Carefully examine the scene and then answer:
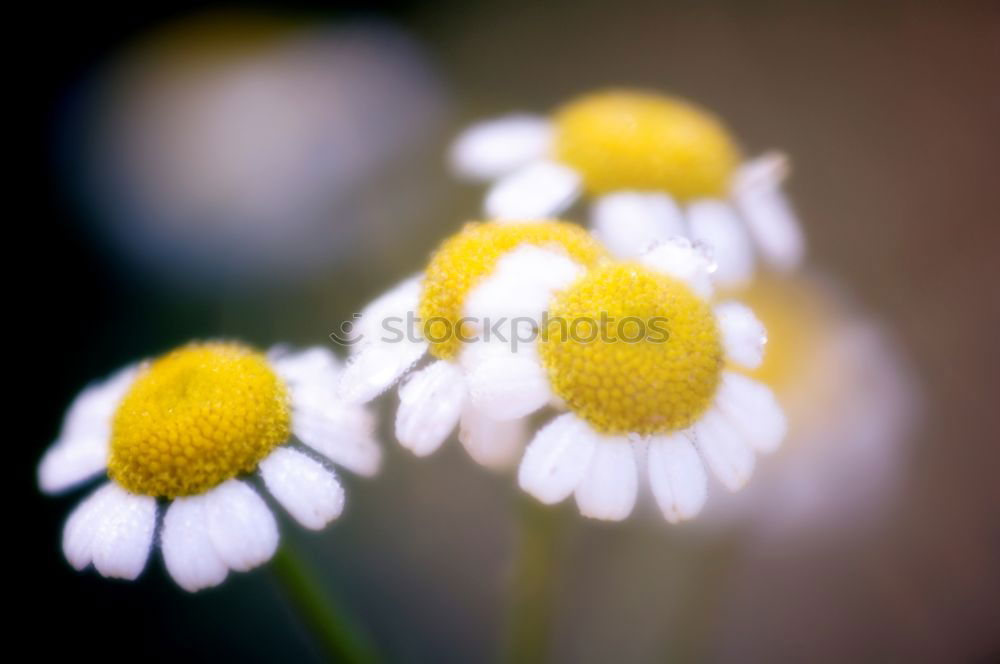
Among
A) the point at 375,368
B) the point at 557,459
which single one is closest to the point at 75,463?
the point at 375,368

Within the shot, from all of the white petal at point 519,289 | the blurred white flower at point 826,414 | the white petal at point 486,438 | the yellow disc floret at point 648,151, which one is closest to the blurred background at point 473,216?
the blurred white flower at point 826,414

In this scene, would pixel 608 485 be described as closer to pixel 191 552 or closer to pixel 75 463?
pixel 191 552

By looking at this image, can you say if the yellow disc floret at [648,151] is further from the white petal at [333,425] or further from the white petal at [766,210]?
the white petal at [333,425]

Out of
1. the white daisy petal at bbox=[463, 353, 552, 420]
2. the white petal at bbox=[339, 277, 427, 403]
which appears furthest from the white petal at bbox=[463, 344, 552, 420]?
the white petal at bbox=[339, 277, 427, 403]

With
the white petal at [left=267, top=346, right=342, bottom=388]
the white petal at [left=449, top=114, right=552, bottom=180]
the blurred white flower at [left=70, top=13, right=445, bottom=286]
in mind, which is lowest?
the white petal at [left=267, top=346, right=342, bottom=388]

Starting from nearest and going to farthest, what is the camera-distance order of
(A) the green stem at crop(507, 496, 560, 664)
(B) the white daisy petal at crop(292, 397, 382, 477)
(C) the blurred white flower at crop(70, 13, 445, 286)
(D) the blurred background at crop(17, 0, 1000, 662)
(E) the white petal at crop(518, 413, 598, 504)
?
(E) the white petal at crop(518, 413, 598, 504)
(B) the white daisy petal at crop(292, 397, 382, 477)
(A) the green stem at crop(507, 496, 560, 664)
(D) the blurred background at crop(17, 0, 1000, 662)
(C) the blurred white flower at crop(70, 13, 445, 286)

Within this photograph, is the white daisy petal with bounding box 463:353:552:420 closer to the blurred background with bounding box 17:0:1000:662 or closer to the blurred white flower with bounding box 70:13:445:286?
the blurred background with bounding box 17:0:1000:662
